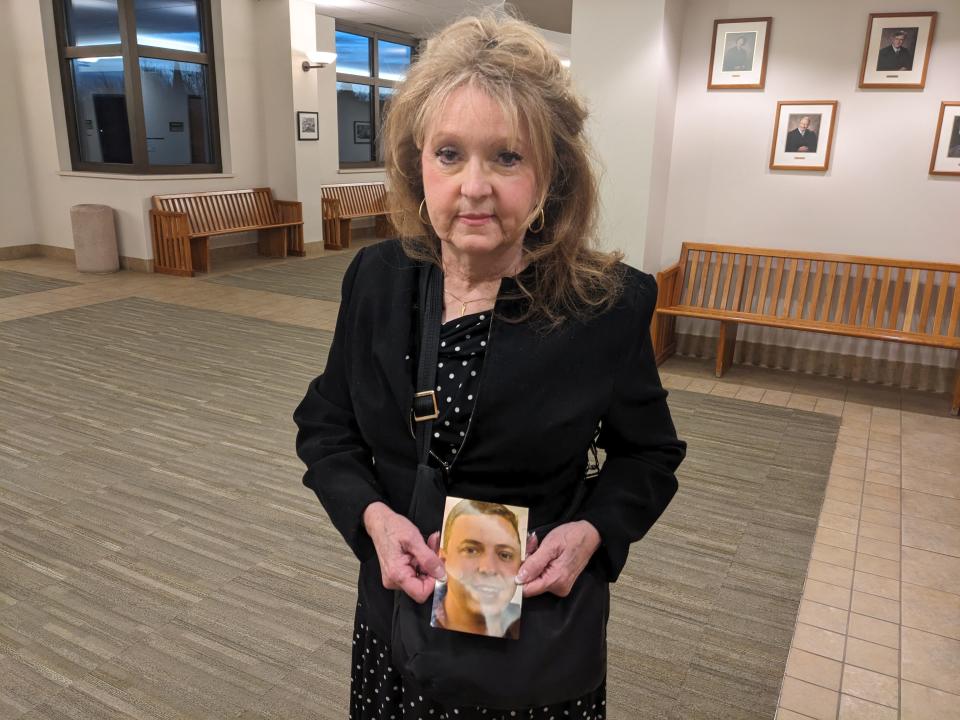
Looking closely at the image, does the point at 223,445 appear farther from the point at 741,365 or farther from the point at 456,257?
the point at 741,365

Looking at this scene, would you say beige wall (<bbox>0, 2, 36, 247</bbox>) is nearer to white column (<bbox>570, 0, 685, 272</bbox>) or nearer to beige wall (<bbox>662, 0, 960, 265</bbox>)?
white column (<bbox>570, 0, 685, 272</bbox>)

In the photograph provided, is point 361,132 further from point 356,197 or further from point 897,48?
point 897,48

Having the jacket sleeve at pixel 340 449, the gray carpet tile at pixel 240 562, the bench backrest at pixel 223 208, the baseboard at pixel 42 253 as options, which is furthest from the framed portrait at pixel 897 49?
the baseboard at pixel 42 253

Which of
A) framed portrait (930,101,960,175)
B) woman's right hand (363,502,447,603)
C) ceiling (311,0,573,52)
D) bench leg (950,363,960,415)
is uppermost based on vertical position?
ceiling (311,0,573,52)

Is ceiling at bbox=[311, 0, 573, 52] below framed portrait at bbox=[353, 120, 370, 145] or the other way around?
the other way around

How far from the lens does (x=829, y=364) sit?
232 inches

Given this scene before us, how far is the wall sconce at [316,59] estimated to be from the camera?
10078mm

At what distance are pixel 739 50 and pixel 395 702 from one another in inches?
219

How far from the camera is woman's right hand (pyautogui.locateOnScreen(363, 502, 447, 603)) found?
1018 mm

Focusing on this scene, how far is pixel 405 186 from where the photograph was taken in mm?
1262

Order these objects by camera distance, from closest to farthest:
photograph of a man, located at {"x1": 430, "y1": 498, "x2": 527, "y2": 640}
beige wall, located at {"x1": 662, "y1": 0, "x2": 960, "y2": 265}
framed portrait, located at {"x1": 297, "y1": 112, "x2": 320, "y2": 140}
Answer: photograph of a man, located at {"x1": 430, "y1": 498, "x2": 527, "y2": 640} < beige wall, located at {"x1": 662, "y1": 0, "x2": 960, "y2": 265} < framed portrait, located at {"x1": 297, "y1": 112, "x2": 320, "y2": 140}

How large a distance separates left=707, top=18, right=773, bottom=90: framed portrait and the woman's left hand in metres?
5.40

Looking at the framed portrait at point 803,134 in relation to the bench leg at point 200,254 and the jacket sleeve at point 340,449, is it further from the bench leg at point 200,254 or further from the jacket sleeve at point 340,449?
the bench leg at point 200,254

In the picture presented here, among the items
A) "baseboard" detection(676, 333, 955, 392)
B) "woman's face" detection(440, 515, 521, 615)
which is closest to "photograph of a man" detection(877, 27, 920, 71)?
"baseboard" detection(676, 333, 955, 392)
